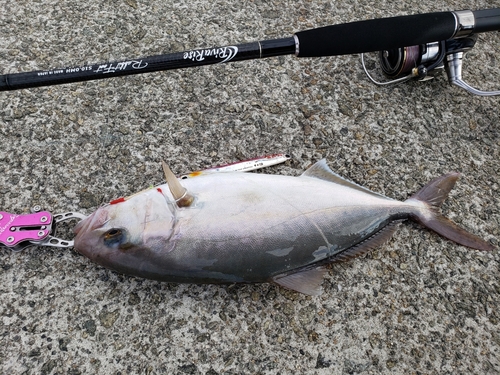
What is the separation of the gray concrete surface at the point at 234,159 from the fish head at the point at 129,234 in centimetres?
24

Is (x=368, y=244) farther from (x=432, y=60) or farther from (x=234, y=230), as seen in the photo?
(x=432, y=60)

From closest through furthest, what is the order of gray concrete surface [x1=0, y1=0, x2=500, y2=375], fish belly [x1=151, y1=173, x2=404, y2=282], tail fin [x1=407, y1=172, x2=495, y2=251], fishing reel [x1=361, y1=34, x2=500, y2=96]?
fish belly [x1=151, y1=173, x2=404, y2=282], gray concrete surface [x1=0, y1=0, x2=500, y2=375], tail fin [x1=407, y1=172, x2=495, y2=251], fishing reel [x1=361, y1=34, x2=500, y2=96]

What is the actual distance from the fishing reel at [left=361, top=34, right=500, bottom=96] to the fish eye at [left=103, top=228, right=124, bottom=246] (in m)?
1.81

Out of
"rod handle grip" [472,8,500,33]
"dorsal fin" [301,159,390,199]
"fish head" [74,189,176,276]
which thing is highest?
"rod handle grip" [472,8,500,33]

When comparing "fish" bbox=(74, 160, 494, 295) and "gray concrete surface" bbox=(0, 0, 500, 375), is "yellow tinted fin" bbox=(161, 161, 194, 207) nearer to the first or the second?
"fish" bbox=(74, 160, 494, 295)

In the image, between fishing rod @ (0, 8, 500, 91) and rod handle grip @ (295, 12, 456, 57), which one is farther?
rod handle grip @ (295, 12, 456, 57)

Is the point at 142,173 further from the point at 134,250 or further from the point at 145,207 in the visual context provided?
the point at 134,250

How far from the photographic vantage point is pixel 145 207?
170 cm

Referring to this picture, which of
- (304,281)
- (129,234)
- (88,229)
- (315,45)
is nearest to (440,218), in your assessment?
(304,281)

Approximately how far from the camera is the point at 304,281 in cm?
174

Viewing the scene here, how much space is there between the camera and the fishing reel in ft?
7.19

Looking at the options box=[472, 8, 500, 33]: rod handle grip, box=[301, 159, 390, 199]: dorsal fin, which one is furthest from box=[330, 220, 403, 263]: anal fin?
box=[472, 8, 500, 33]: rod handle grip

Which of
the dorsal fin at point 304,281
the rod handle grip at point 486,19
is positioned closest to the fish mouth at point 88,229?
the dorsal fin at point 304,281

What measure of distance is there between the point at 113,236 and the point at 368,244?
1.18 meters
